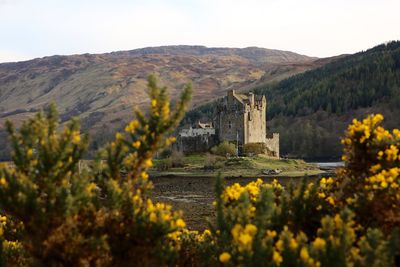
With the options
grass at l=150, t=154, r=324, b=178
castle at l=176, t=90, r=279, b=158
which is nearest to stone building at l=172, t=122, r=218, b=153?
castle at l=176, t=90, r=279, b=158

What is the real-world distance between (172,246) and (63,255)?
211 centimetres

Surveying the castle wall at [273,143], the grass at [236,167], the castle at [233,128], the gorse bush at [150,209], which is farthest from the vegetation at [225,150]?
the gorse bush at [150,209]

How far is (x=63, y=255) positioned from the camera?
8039 mm

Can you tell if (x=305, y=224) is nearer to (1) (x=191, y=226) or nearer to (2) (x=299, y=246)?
(2) (x=299, y=246)

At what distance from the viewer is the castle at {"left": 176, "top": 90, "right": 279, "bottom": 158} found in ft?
261

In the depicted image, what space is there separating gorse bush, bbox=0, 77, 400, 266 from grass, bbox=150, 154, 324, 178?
169 ft

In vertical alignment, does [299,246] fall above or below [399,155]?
below

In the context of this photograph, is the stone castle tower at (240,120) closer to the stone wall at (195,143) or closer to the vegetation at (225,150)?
the stone wall at (195,143)

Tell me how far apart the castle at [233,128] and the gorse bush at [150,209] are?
69.3m

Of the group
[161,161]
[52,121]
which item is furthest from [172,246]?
[161,161]

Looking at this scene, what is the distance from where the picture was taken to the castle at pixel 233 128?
79.5 meters

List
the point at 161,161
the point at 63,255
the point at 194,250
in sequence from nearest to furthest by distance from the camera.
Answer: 1. the point at 63,255
2. the point at 194,250
3. the point at 161,161

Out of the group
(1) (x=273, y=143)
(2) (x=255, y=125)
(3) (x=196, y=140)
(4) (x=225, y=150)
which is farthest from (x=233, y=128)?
(1) (x=273, y=143)

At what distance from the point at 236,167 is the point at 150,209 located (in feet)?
192
